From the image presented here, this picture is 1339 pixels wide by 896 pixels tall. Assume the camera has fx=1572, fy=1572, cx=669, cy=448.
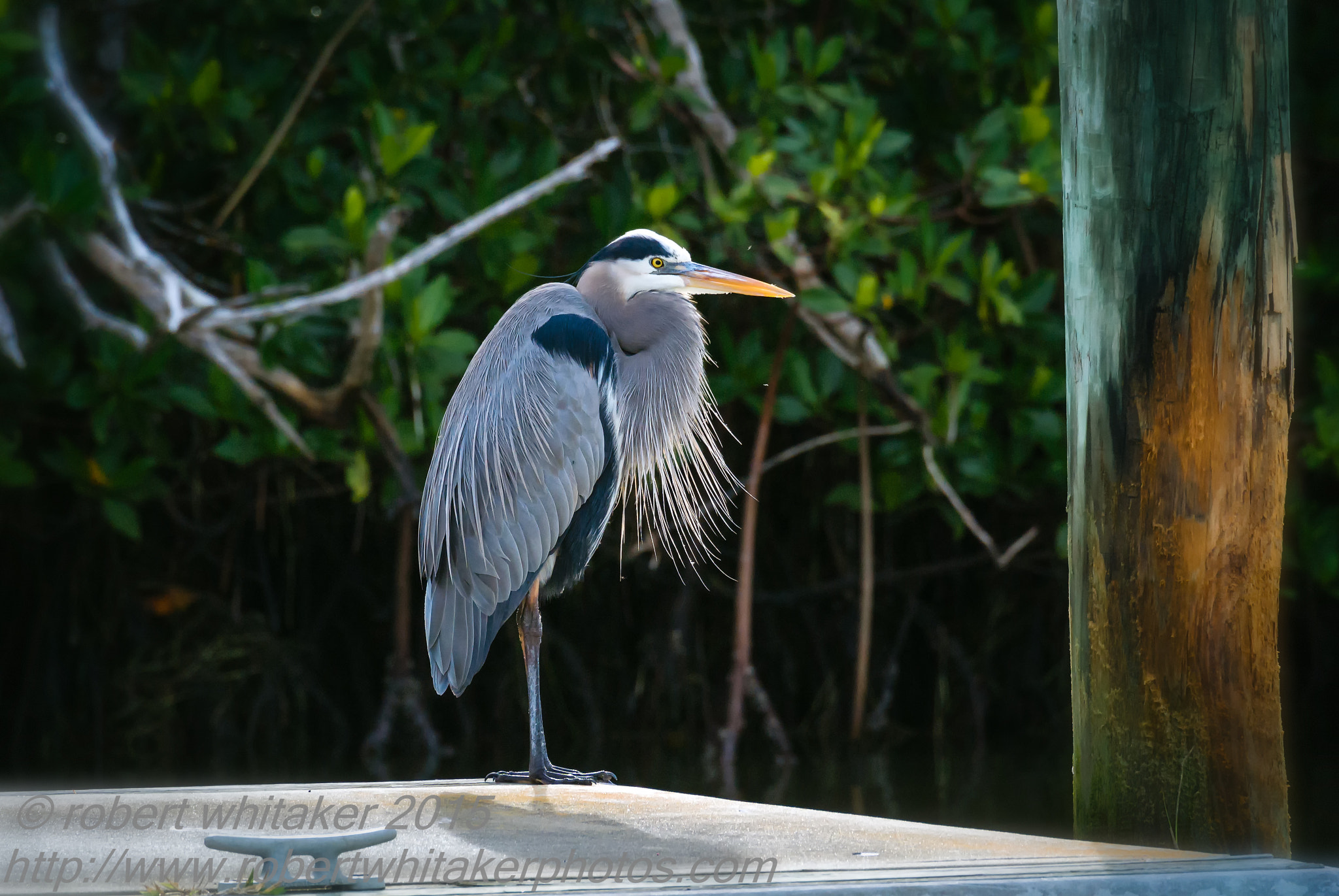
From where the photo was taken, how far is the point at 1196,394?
2.53 meters

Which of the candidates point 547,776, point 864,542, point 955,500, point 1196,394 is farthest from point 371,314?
point 1196,394

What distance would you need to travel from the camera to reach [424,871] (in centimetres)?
221

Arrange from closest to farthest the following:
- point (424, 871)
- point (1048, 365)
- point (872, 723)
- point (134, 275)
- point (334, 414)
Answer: point (424, 871), point (134, 275), point (334, 414), point (1048, 365), point (872, 723)

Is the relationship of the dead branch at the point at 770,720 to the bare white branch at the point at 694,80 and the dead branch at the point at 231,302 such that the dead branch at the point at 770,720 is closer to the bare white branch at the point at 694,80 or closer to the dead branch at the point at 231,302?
the dead branch at the point at 231,302

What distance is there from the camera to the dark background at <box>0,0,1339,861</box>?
5.17m

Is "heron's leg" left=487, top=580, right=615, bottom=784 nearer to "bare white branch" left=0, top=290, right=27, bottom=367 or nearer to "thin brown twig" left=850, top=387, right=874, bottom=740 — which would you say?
"bare white branch" left=0, top=290, right=27, bottom=367

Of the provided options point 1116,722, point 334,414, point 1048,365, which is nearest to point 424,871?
point 1116,722

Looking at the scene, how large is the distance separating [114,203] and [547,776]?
230cm

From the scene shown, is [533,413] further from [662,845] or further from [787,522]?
[787,522]

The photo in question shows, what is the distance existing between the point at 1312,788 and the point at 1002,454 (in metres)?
1.62

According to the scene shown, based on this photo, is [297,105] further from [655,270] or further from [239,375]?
[655,270]

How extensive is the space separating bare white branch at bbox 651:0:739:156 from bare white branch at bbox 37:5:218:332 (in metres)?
1.81

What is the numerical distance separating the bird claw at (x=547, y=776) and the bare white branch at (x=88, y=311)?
6.75 feet

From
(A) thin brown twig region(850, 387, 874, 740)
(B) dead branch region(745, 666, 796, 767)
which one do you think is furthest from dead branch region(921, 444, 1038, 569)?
(B) dead branch region(745, 666, 796, 767)
